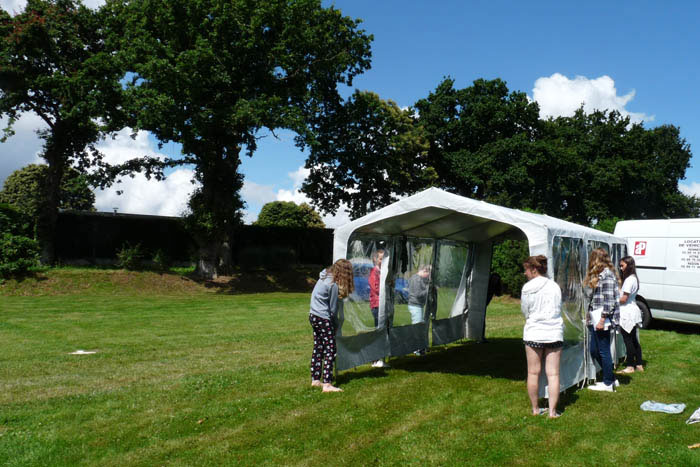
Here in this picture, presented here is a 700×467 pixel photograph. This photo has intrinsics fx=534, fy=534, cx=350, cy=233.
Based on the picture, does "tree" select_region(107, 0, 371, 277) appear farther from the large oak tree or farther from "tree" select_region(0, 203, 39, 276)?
"tree" select_region(0, 203, 39, 276)

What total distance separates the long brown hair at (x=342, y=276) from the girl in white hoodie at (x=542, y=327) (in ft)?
8.53

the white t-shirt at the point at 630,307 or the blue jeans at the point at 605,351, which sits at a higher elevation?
the white t-shirt at the point at 630,307

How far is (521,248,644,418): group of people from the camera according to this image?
6.25m

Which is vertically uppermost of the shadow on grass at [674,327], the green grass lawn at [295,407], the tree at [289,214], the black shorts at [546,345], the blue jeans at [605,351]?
the tree at [289,214]

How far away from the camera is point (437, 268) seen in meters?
10.9

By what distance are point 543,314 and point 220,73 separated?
2061 centimetres

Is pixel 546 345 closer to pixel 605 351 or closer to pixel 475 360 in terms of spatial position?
pixel 605 351

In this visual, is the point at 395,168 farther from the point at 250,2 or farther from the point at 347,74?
the point at 250,2

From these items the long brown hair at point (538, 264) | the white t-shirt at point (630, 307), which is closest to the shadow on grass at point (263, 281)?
the white t-shirt at point (630, 307)

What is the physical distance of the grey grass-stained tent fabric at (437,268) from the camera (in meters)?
7.83

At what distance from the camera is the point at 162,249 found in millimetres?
29859

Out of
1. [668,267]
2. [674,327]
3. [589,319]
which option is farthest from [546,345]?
[674,327]

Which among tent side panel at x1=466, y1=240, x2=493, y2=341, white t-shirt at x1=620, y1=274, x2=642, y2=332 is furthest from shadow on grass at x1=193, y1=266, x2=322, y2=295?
white t-shirt at x1=620, y1=274, x2=642, y2=332

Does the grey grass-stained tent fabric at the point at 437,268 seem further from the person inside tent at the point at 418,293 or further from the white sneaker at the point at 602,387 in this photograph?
the white sneaker at the point at 602,387
